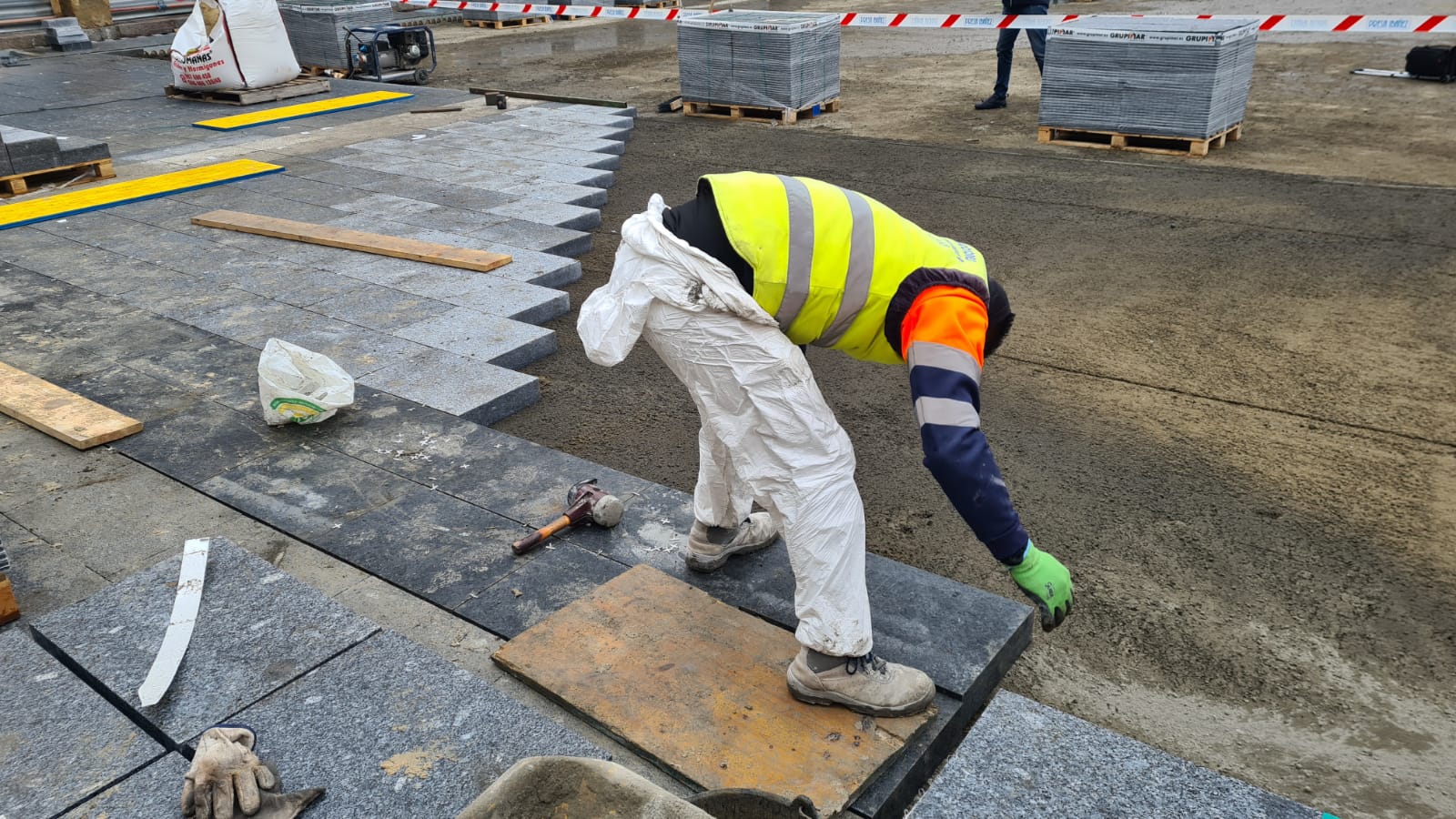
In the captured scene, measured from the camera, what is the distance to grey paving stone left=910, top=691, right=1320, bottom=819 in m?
2.40

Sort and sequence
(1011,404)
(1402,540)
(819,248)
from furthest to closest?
(1011,404), (1402,540), (819,248)

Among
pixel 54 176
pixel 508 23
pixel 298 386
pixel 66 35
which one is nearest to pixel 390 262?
pixel 298 386

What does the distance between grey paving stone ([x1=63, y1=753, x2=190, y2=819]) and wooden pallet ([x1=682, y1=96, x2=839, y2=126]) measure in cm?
1001

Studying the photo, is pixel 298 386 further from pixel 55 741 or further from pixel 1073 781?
pixel 1073 781

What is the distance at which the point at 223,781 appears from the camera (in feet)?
7.84

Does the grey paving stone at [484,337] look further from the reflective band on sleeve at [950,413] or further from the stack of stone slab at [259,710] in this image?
the reflective band on sleeve at [950,413]

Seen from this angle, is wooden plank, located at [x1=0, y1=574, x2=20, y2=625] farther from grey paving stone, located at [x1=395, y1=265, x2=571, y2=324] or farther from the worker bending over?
grey paving stone, located at [x1=395, y1=265, x2=571, y2=324]

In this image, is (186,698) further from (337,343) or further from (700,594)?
(337,343)

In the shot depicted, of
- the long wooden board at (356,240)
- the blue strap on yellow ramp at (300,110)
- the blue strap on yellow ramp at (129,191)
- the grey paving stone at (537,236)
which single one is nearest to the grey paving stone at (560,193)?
the grey paving stone at (537,236)

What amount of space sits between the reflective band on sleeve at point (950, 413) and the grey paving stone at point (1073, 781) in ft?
2.79

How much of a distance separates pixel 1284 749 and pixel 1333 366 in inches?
121

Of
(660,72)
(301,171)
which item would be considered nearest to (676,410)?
(301,171)

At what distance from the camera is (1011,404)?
5.13 meters

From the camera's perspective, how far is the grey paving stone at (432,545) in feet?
11.5
